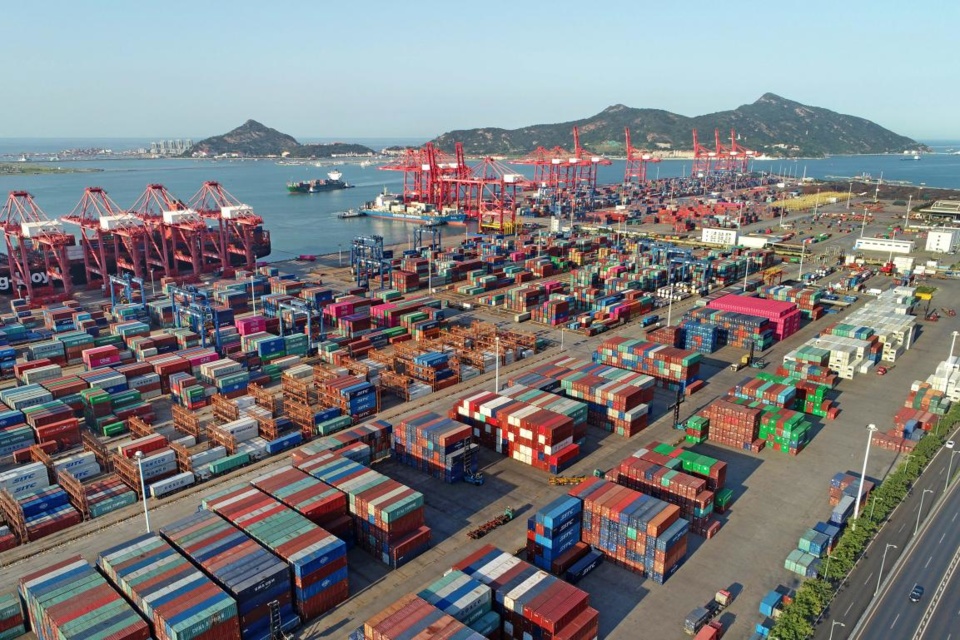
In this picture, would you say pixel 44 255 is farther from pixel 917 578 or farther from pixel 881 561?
pixel 917 578

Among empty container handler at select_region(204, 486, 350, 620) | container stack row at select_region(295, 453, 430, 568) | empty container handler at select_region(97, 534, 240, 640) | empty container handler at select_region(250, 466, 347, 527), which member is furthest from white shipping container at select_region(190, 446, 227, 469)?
empty container handler at select_region(97, 534, 240, 640)

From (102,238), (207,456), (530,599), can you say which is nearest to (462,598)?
(530,599)

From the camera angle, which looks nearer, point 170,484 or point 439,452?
point 170,484

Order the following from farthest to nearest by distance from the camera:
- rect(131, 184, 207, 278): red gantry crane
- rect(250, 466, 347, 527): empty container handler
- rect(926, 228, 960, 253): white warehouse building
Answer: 1. rect(926, 228, 960, 253): white warehouse building
2. rect(131, 184, 207, 278): red gantry crane
3. rect(250, 466, 347, 527): empty container handler

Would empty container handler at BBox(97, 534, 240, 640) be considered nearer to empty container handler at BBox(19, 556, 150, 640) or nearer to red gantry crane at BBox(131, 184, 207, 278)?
empty container handler at BBox(19, 556, 150, 640)

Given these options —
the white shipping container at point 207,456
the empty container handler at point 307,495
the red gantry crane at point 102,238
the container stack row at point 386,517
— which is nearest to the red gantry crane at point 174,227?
the red gantry crane at point 102,238

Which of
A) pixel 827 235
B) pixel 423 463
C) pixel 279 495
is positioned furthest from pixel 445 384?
pixel 827 235
